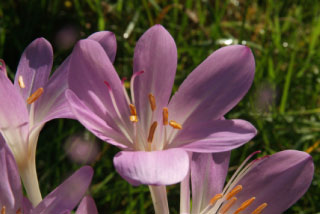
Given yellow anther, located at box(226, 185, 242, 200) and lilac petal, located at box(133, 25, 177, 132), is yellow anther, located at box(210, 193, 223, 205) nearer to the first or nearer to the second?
yellow anther, located at box(226, 185, 242, 200)

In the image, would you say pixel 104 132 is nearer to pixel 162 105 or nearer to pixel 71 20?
pixel 162 105

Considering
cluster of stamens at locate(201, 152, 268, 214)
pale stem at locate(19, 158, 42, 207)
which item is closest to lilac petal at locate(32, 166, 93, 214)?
pale stem at locate(19, 158, 42, 207)

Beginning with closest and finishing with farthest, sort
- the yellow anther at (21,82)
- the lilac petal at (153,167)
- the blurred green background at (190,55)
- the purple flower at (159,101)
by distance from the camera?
the lilac petal at (153,167) → the purple flower at (159,101) → the yellow anther at (21,82) → the blurred green background at (190,55)

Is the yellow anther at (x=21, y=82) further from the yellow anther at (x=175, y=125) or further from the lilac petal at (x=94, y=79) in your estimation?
the yellow anther at (x=175, y=125)

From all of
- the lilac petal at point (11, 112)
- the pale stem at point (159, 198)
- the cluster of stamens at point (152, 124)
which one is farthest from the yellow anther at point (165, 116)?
the lilac petal at point (11, 112)

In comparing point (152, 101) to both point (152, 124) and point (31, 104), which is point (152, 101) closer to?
point (152, 124)

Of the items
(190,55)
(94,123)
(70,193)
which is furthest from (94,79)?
(190,55)

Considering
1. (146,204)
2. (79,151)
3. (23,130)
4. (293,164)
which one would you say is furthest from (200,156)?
(79,151)
